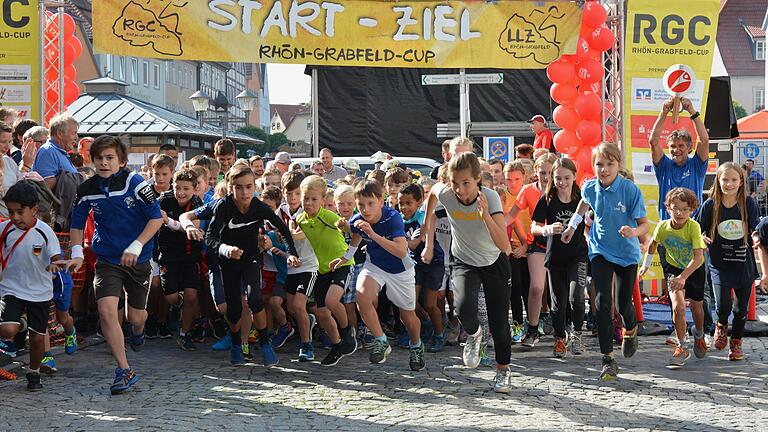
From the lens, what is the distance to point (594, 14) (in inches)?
503

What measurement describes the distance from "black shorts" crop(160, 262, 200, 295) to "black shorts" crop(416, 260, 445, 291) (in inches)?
79.0

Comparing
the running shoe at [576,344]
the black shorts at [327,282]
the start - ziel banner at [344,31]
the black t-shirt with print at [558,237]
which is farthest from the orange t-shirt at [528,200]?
the start - ziel banner at [344,31]

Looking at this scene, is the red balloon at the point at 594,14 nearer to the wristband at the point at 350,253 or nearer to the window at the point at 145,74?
the wristband at the point at 350,253

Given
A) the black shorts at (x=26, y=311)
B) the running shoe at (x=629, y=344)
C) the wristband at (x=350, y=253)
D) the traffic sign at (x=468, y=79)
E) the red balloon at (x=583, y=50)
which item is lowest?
the running shoe at (x=629, y=344)

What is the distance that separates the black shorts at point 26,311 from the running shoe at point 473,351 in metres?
3.11

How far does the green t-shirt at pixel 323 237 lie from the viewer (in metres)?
8.39

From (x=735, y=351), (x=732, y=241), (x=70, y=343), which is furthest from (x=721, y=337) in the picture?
(x=70, y=343)

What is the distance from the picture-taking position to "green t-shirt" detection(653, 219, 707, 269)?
8148 mm

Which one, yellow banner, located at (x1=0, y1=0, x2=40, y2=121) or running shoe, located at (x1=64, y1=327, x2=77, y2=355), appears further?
yellow banner, located at (x1=0, y1=0, x2=40, y2=121)

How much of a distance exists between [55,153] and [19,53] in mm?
3682

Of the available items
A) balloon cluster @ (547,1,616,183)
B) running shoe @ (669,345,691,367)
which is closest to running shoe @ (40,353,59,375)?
running shoe @ (669,345,691,367)

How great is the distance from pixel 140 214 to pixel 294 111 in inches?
5676

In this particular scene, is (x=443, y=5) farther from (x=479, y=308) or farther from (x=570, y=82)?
(x=479, y=308)

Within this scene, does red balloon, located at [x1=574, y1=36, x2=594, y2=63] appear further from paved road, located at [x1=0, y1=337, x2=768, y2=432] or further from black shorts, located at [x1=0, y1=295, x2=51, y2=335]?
black shorts, located at [x1=0, y1=295, x2=51, y2=335]
